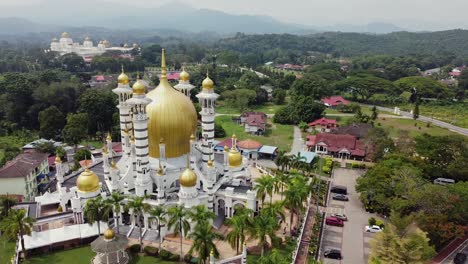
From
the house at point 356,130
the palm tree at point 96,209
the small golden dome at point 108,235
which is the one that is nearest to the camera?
the small golden dome at point 108,235

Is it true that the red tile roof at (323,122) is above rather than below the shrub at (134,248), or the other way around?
above

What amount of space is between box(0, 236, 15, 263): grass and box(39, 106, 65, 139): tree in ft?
113

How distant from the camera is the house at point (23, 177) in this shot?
41.6m

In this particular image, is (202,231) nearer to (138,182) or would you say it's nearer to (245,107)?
(138,182)

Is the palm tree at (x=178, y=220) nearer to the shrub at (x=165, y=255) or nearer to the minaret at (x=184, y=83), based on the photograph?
the shrub at (x=165, y=255)

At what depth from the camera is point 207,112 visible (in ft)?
119

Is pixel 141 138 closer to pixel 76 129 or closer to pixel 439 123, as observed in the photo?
pixel 76 129

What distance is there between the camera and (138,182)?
33.5 metres

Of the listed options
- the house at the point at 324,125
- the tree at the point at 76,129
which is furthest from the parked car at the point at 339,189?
the tree at the point at 76,129

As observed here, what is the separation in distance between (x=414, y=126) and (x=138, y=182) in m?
64.0

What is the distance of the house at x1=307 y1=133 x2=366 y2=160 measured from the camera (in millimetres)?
57062

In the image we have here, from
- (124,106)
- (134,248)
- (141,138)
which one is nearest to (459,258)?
(134,248)

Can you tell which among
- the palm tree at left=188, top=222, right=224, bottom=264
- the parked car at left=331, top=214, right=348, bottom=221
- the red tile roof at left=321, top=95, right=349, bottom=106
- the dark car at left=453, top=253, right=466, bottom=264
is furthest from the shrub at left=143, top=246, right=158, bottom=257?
the red tile roof at left=321, top=95, right=349, bottom=106

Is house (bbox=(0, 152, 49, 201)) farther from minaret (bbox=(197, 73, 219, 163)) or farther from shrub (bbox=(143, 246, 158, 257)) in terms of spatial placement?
minaret (bbox=(197, 73, 219, 163))
